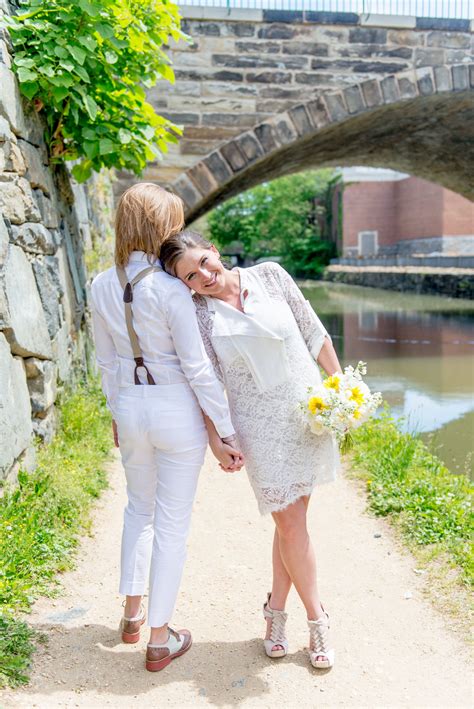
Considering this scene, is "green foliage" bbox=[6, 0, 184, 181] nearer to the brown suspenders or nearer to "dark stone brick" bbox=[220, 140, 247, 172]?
the brown suspenders

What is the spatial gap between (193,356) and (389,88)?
820 centimetres

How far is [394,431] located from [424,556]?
2426 mm

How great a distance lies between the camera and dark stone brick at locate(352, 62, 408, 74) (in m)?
9.75

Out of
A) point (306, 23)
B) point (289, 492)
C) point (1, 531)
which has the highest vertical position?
point (306, 23)

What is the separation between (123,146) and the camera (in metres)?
5.65

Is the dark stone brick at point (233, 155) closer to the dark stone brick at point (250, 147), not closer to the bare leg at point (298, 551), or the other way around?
the dark stone brick at point (250, 147)

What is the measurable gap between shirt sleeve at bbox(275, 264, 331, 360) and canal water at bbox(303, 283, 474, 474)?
3.45 metres

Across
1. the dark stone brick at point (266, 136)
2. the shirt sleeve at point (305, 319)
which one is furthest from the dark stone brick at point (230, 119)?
the shirt sleeve at point (305, 319)

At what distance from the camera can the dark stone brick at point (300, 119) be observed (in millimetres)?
9609

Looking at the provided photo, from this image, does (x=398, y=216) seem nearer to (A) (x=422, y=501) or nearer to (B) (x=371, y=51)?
(B) (x=371, y=51)

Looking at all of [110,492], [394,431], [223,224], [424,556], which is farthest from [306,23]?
[223,224]

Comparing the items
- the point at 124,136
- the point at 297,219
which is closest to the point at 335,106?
the point at 124,136

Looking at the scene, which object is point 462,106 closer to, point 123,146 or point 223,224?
point 123,146

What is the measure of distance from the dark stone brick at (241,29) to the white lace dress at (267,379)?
743cm
